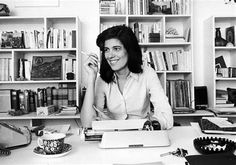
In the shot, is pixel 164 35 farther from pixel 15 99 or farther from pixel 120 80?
pixel 15 99

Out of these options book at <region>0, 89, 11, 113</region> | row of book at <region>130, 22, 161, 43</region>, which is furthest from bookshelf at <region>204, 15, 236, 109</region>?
book at <region>0, 89, 11, 113</region>

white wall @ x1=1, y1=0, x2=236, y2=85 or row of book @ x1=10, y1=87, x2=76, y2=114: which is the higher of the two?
white wall @ x1=1, y1=0, x2=236, y2=85

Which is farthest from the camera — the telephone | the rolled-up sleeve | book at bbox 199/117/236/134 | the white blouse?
the white blouse

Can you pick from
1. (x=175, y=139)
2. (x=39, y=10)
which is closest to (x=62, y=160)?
(x=175, y=139)

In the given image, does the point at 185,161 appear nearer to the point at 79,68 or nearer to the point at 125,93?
the point at 125,93

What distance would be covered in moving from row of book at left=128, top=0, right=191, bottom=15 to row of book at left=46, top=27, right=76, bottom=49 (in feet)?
2.47

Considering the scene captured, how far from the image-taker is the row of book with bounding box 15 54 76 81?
129 inches

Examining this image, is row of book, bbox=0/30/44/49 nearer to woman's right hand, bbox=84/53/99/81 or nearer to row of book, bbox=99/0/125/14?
row of book, bbox=99/0/125/14

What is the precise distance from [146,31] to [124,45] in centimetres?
146

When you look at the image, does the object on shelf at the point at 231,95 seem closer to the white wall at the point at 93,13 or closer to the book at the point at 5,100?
the white wall at the point at 93,13

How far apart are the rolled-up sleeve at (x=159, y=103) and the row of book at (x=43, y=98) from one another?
1463 mm

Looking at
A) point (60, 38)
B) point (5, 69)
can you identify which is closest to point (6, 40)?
point (5, 69)

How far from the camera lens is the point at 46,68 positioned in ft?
10.9

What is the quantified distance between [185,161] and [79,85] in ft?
7.59
